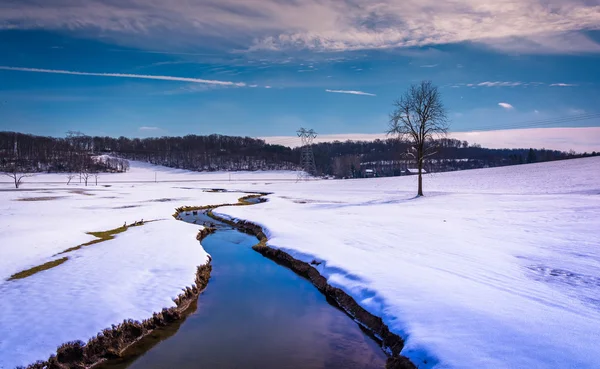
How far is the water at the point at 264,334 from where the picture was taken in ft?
26.7

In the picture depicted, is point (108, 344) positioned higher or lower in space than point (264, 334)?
higher

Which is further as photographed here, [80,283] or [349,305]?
[80,283]

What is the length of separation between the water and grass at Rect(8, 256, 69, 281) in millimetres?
6149

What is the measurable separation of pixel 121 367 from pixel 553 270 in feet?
41.3

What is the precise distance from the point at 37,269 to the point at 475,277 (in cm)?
1523

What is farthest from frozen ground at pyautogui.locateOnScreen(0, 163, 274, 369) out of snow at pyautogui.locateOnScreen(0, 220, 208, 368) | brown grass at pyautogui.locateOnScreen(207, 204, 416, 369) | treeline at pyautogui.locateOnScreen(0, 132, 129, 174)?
treeline at pyautogui.locateOnScreen(0, 132, 129, 174)

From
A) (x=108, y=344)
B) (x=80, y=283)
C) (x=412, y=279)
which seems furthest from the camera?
(x=80, y=283)

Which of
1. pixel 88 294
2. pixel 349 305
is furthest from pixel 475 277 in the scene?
pixel 88 294

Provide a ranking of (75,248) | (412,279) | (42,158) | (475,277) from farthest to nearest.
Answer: (42,158)
(75,248)
(412,279)
(475,277)

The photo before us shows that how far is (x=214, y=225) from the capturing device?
28.3 meters

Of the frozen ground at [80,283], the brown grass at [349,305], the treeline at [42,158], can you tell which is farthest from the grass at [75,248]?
the treeline at [42,158]

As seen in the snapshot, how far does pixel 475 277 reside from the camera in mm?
11250

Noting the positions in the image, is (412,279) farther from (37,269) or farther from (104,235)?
(104,235)

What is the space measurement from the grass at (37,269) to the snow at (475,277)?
944 cm
